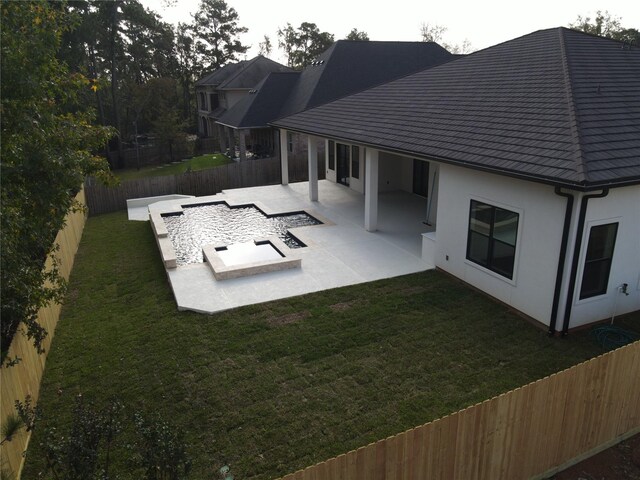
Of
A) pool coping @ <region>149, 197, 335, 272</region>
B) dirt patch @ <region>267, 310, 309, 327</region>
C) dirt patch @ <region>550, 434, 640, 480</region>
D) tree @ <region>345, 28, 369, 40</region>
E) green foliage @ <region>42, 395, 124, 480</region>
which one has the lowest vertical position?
dirt patch @ <region>550, 434, 640, 480</region>

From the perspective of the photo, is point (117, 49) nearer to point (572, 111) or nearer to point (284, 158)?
point (284, 158)

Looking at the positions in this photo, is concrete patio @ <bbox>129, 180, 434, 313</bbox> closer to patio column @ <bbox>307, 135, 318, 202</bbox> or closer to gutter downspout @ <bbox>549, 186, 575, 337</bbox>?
patio column @ <bbox>307, 135, 318, 202</bbox>

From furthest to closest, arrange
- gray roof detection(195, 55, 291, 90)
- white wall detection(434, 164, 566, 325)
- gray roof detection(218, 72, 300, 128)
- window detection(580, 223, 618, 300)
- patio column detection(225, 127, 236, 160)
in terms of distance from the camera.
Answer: gray roof detection(195, 55, 291, 90) < patio column detection(225, 127, 236, 160) < gray roof detection(218, 72, 300, 128) < white wall detection(434, 164, 566, 325) < window detection(580, 223, 618, 300)

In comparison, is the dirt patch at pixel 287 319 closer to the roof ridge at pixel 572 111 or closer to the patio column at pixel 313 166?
the roof ridge at pixel 572 111

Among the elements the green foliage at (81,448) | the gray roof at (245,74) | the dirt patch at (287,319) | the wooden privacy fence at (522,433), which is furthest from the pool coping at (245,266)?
the gray roof at (245,74)

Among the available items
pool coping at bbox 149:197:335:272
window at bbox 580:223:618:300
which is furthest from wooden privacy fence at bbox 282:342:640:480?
pool coping at bbox 149:197:335:272

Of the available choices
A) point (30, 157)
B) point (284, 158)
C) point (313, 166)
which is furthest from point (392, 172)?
point (30, 157)
